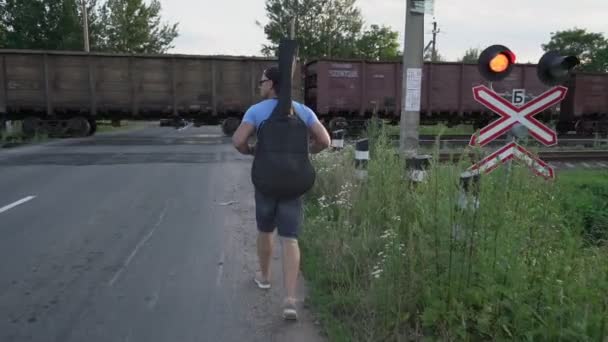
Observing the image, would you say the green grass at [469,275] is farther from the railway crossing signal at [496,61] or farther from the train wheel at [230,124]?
the train wheel at [230,124]

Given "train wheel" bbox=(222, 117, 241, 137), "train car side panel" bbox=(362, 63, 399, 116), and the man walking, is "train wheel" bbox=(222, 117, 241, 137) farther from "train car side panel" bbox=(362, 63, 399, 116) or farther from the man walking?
the man walking

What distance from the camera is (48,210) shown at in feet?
24.0

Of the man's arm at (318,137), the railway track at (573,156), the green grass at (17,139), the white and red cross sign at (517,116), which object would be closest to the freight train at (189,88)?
the green grass at (17,139)

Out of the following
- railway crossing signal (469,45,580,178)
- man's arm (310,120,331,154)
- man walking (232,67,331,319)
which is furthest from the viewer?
railway crossing signal (469,45,580,178)

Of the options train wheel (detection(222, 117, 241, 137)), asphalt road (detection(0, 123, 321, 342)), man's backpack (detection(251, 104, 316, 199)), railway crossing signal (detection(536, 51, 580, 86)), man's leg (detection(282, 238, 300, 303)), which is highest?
railway crossing signal (detection(536, 51, 580, 86))

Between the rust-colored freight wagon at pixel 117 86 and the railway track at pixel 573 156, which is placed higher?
the rust-colored freight wagon at pixel 117 86

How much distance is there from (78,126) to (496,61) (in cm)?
1901

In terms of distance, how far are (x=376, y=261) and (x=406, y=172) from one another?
5.39ft

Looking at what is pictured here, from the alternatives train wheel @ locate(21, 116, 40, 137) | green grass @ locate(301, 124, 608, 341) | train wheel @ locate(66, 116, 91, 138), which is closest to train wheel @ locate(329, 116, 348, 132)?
train wheel @ locate(66, 116, 91, 138)

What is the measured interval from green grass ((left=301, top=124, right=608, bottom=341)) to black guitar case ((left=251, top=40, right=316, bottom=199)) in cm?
90

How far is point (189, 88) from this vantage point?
20.4m

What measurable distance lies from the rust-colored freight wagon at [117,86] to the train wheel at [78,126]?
0.12 ft

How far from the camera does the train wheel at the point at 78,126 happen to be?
2064cm

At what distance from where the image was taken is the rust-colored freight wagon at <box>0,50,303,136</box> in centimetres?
1969
